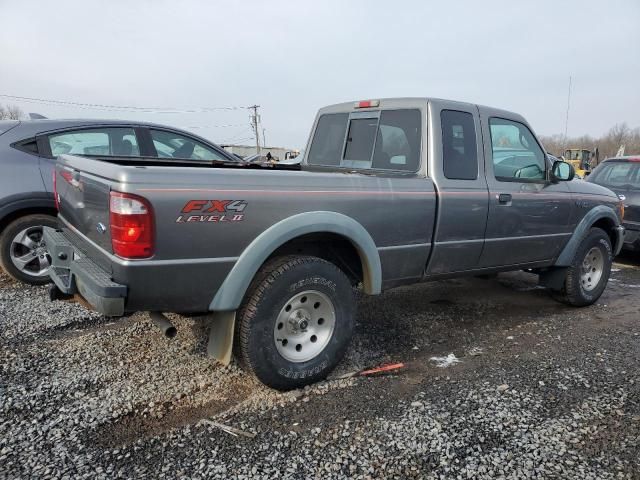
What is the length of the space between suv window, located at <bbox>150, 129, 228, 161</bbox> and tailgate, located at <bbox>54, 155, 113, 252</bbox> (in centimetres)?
217

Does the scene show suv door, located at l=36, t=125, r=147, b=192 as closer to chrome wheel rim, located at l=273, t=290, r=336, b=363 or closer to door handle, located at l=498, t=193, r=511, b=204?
chrome wheel rim, located at l=273, t=290, r=336, b=363

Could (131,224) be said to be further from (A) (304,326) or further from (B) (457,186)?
(B) (457,186)

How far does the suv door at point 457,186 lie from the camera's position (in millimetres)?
3598

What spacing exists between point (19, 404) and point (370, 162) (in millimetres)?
3054

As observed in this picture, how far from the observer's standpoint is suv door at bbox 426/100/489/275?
11.8 feet

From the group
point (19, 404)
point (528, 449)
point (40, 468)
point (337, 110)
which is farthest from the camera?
point (337, 110)

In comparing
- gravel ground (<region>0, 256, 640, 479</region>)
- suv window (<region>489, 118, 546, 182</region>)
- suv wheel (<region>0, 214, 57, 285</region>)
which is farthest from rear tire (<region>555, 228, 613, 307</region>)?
suv wheel (<region>0, 214, 57, 285</region>)

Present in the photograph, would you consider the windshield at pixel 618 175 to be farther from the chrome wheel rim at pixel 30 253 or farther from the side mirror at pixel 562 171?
the chrome wheel rim at pixel 30 253

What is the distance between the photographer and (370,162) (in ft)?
13.2

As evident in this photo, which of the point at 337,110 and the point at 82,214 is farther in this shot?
the point at 337,110

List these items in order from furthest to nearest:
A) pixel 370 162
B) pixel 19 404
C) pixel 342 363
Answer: pixel 370 162 → pixel 342 363 → pixel 19 404

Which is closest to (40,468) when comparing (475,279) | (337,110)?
(337,110)

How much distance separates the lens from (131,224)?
235cm

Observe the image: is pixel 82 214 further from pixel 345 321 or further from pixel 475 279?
pixel 475 279
